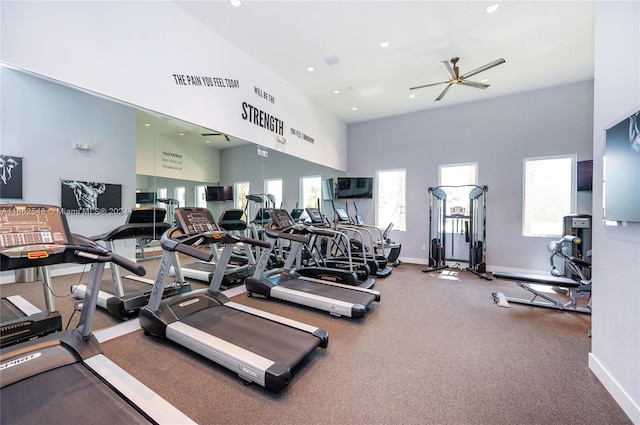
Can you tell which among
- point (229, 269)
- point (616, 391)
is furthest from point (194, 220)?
point (616, 391)

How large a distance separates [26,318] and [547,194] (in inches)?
343

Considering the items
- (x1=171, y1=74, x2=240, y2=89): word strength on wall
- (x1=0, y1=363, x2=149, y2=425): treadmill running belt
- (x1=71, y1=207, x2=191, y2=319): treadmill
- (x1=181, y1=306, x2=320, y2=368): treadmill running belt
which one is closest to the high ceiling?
(x1=171, y1=74, x2=240, y2=89): word strength on wall

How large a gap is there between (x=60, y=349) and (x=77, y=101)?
2.36 metres

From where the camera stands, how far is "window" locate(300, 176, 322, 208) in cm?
673

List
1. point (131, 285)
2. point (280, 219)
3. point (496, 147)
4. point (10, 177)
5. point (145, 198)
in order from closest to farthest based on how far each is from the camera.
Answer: point (10, 177) → point (145, 198) → point (131, 285) → point (280, 219) → point (496, 147)

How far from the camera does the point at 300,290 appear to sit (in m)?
3.79

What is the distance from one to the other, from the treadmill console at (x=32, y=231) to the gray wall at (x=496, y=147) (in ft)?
22.5

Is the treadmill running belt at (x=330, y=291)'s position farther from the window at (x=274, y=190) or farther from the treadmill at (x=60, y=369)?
the treadmill at (x=60, y=369)

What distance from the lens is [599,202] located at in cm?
218

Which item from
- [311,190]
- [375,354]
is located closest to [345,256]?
[311,190]

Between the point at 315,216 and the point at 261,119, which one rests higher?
the point at 261,119

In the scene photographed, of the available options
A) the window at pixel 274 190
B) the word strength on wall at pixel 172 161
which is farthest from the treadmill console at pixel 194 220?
the window at pixel 274 190

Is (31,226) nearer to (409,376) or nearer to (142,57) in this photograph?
(142,57)

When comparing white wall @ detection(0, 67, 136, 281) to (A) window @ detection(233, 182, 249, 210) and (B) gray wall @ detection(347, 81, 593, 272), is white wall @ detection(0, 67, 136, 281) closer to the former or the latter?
(A) window @ detection(233, 182, 249, 210)
